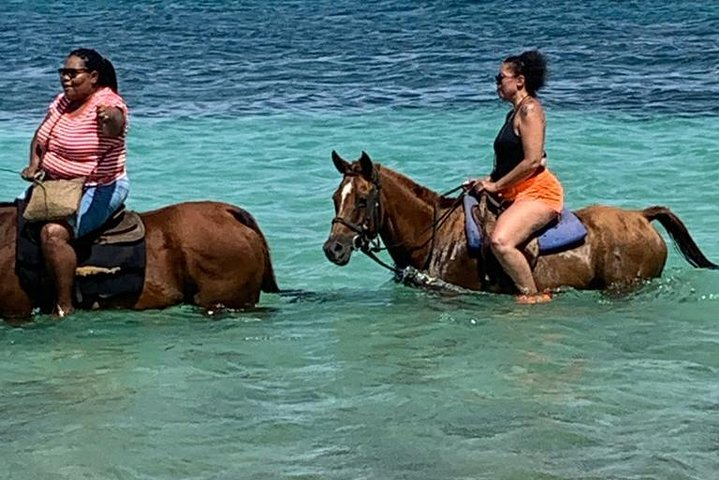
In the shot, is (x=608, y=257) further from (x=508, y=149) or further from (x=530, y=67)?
(x=530, y=67)

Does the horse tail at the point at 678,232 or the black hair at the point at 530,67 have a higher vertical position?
the black hair at the point at 530,67

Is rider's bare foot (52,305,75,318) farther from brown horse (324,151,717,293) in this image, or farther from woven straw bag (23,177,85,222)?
brown horse (324,151,717,293)

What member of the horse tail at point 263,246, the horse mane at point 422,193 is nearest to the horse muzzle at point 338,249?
the horse tail at point 263,246

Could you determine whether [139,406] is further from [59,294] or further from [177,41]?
[177,41]

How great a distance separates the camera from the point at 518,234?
8.61 metres

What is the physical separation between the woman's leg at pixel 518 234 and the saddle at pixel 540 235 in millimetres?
100

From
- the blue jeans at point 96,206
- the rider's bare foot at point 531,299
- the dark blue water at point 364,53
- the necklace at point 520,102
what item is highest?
the necklace at point 520,102

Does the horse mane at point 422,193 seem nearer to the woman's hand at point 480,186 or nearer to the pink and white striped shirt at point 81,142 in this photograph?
the woman's hand at point 480,186

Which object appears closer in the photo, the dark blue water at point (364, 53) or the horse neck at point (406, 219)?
the horse neck at point (406, 219)

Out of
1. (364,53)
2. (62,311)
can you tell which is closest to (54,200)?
(62,311)

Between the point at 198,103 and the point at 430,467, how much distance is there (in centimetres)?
1607

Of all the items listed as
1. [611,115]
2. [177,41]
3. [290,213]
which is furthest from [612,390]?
[177,41]

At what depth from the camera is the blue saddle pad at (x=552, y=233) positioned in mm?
8789

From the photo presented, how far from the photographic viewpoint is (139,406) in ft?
22.6
